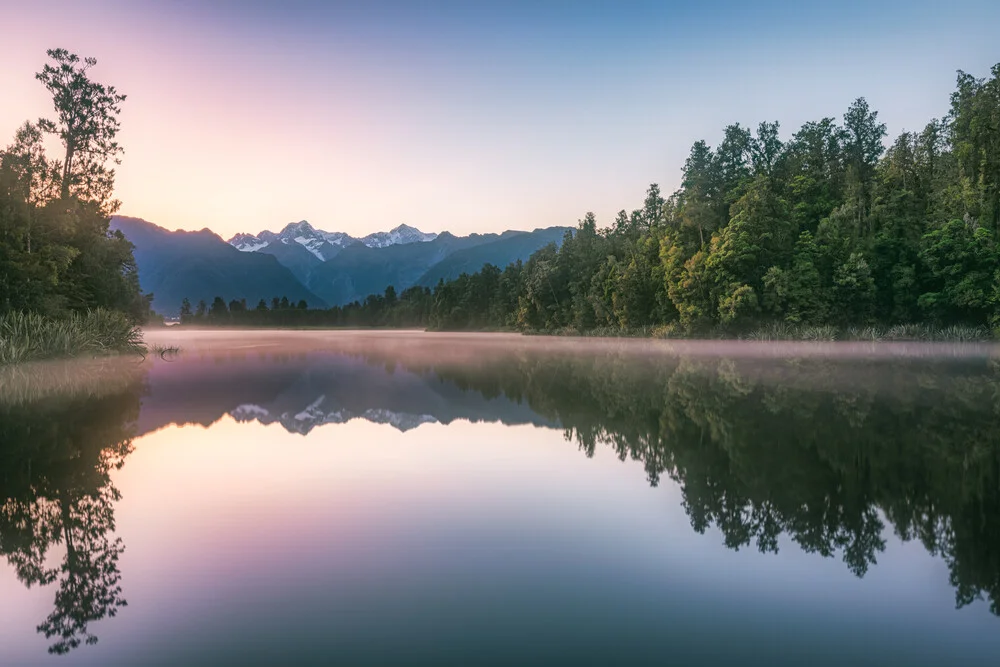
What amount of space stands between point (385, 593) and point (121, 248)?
4272 cm

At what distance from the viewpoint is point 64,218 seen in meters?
33.1

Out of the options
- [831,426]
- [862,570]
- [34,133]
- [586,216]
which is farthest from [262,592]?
[586,216]

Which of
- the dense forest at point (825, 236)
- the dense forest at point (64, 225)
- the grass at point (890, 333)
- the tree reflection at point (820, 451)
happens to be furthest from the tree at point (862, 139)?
the dense forest at point (64, 225)

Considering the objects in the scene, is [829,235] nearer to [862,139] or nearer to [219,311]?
[862,139]

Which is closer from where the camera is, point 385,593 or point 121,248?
point 385,593

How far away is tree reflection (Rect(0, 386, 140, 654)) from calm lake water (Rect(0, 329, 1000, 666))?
39 millimetres

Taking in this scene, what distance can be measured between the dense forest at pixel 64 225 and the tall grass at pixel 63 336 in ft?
0.36

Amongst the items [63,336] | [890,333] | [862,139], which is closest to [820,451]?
[63,336]

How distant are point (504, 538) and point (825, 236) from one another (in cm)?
5686

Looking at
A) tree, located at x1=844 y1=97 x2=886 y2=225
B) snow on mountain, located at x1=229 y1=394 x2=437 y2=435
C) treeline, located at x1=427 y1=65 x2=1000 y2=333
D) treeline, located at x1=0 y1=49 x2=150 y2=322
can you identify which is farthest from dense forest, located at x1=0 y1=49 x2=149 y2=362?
tree, located at x1=844 y1=97 x2=886 y2=225

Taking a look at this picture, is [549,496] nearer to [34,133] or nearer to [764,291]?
[34,133]

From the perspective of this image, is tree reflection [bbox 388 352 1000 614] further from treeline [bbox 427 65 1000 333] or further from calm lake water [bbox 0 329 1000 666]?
treeline [bbox 427 65 1000 333]

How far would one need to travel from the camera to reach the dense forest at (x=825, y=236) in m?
50.5

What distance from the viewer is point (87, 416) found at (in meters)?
15.3
